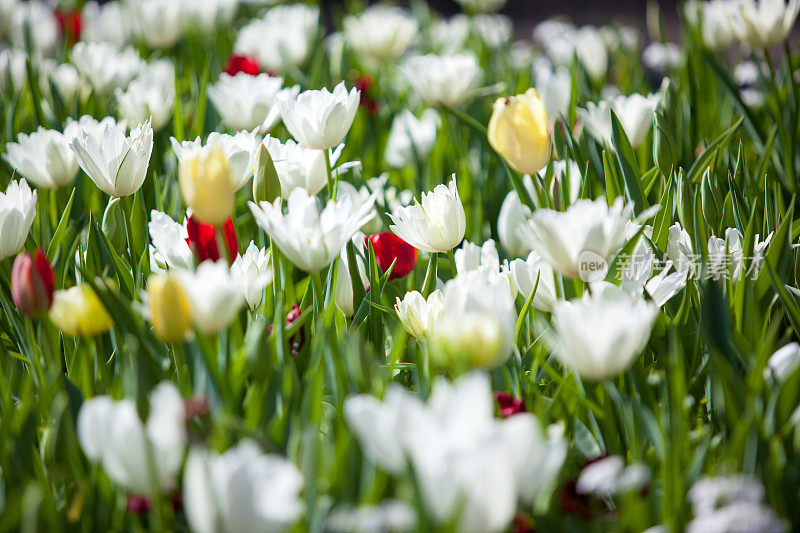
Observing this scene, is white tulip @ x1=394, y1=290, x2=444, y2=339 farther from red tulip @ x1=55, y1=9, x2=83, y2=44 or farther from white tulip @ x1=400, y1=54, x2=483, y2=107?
red tulip @ x1=55, y1=9, x2=83, y2=44

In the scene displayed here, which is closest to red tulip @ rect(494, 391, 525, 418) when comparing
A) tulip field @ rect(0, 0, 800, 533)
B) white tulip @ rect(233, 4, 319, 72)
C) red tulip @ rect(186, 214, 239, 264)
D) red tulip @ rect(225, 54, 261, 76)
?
tulip field @ rect(0, 0, 800, 533)

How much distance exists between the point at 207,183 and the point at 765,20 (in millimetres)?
1102

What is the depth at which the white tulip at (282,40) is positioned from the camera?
2025 millimetres

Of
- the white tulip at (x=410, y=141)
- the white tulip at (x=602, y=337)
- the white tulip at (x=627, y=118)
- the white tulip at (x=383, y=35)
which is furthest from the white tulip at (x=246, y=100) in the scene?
the white tulip at (x=383, y=35)

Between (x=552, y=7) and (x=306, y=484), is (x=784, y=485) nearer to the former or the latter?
(x=306, y=484)

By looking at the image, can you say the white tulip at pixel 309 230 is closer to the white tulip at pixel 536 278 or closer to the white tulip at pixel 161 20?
the white tulip at pixel 536 278

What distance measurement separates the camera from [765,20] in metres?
1.38

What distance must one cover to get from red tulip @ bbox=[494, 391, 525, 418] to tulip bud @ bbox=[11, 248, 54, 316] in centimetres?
42

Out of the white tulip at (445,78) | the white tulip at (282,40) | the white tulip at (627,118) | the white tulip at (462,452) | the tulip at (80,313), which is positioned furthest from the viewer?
the white tulip at (282,40)

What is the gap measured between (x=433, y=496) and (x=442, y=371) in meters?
0.32

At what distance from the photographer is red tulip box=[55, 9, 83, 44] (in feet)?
8.11

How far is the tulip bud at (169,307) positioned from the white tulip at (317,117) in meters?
0.39

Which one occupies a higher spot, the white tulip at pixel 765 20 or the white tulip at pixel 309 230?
the white tulip at pixel 765 20

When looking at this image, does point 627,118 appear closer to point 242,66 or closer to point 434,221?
point 434,221
